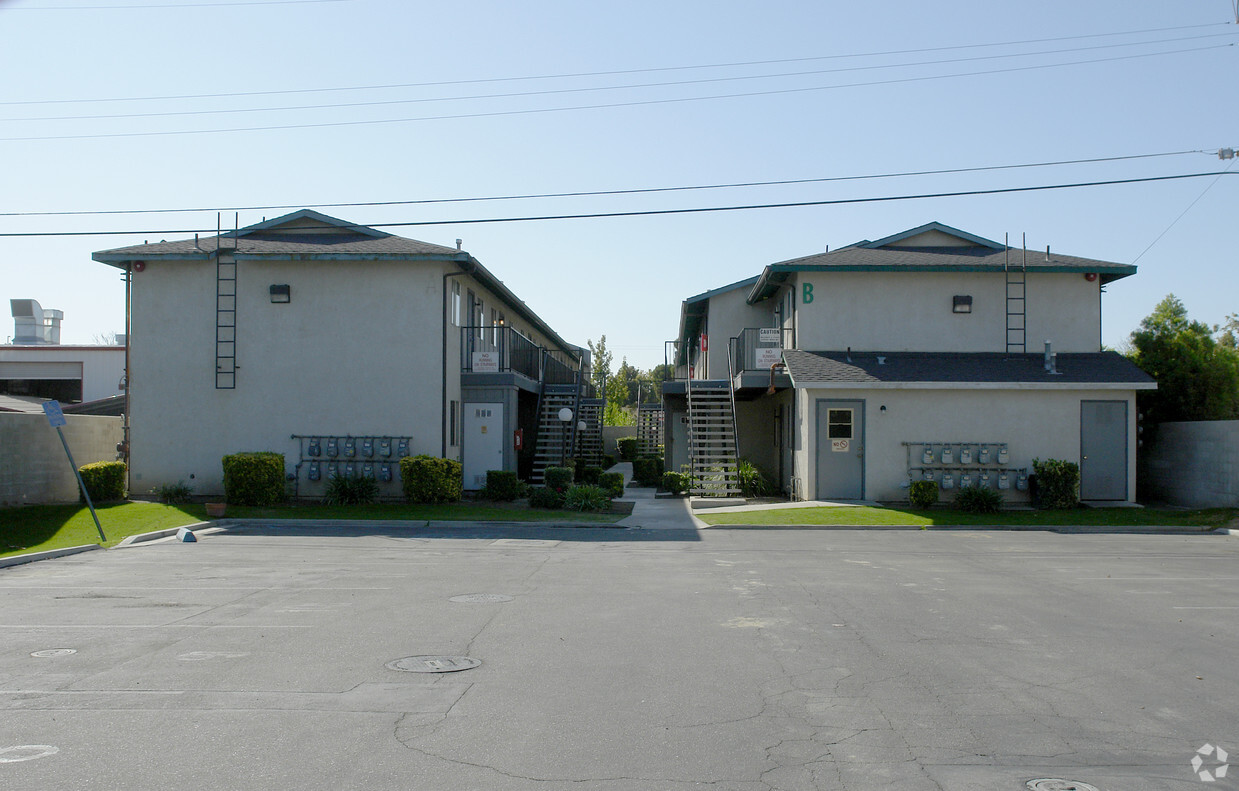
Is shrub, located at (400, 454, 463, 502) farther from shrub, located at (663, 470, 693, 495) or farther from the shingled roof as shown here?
the shingled roof

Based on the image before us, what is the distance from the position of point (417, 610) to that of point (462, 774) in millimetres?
4834

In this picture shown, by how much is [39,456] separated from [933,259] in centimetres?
2238

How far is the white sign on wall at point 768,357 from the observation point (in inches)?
959

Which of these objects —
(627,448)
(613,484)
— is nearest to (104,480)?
(613,484)

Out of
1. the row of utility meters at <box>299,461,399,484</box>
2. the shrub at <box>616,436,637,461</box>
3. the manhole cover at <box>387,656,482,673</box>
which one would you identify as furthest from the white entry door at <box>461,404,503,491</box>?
the shrub at <box>616,436,637,461</box>

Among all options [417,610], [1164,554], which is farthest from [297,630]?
[1164,554]

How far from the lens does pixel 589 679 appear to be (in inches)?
265

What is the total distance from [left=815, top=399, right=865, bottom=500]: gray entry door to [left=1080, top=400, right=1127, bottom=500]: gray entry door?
17.5 feet

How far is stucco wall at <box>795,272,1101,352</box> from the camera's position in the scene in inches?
952

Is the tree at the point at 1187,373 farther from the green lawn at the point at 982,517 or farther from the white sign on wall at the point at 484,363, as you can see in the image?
the white sign on wall at the point at 484,363

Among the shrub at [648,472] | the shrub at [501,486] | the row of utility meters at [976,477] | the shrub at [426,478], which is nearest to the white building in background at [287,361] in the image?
the shrub at [426,478]

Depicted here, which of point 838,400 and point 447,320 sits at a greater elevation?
point 447,320

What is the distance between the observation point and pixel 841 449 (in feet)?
73.2

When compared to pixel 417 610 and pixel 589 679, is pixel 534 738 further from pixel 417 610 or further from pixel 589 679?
pixel 417 610
